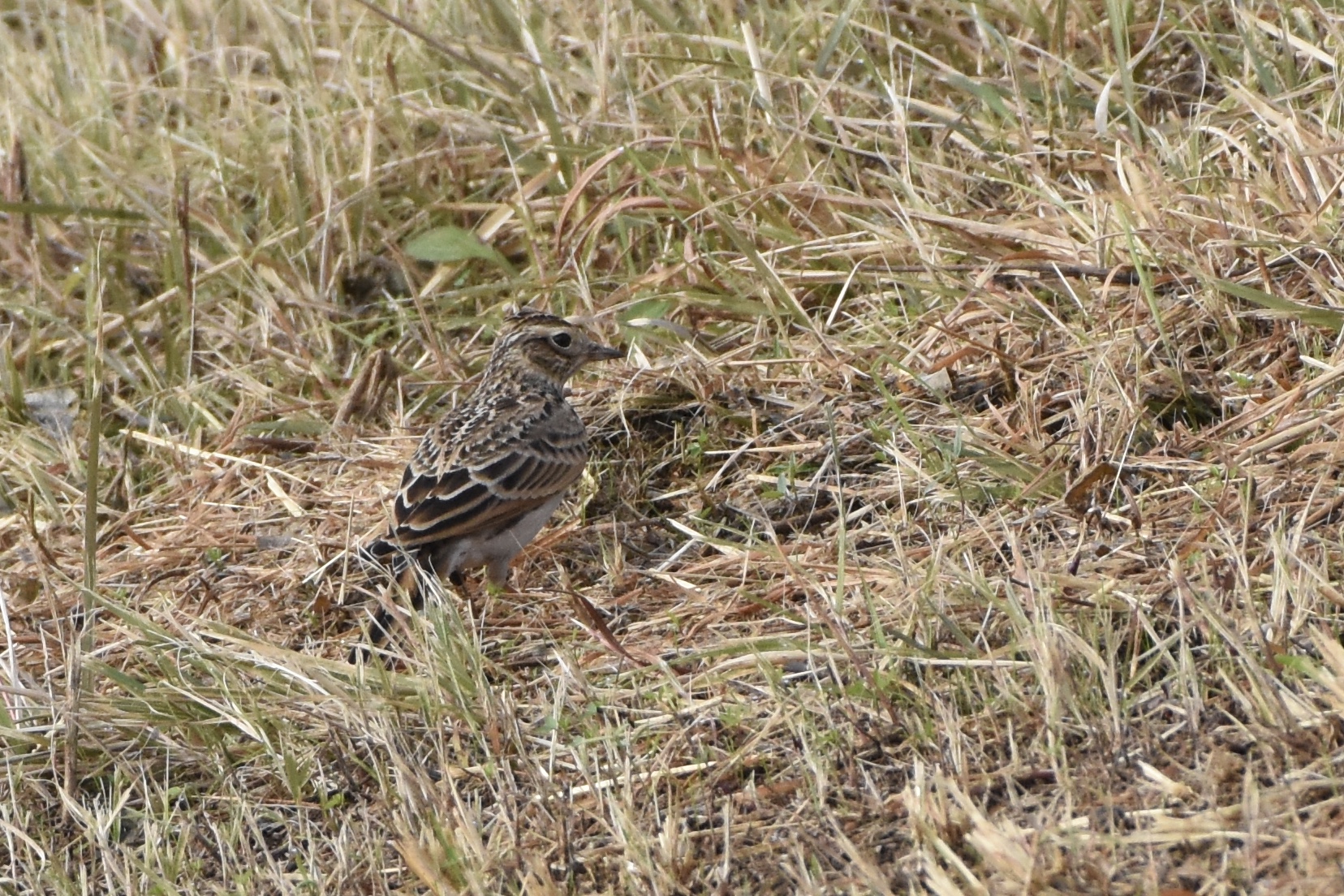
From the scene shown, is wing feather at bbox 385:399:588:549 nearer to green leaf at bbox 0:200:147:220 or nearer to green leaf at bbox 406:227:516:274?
green leaf at bbox 406:227:516:274

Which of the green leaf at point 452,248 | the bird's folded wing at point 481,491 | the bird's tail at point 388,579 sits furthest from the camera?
the green leaf at point 452,248

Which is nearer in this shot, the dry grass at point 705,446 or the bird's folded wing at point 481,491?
the dry grass at point 705,446

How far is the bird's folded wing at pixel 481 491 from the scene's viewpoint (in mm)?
5789

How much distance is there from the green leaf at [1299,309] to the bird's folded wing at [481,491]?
2.34m

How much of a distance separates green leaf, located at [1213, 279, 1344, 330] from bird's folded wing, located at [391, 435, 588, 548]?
2342 millimetres

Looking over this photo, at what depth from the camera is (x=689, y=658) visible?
16.1ft

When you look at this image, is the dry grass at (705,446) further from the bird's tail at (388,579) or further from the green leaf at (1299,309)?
the bird's tail at (388,579)

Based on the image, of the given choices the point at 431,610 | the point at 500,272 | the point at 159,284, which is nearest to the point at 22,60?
the point at 159,284

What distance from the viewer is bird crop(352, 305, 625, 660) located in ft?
19.0

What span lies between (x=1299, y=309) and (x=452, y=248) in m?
3.57

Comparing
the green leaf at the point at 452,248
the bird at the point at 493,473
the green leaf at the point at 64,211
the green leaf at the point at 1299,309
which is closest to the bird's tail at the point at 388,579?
the bird at the point at 493,473

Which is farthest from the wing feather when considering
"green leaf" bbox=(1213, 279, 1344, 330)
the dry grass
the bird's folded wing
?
"green leaf" bbox=(1213, 279, 1344, 330)

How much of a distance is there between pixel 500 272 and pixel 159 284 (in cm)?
169

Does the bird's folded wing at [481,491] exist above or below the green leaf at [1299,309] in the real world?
below
